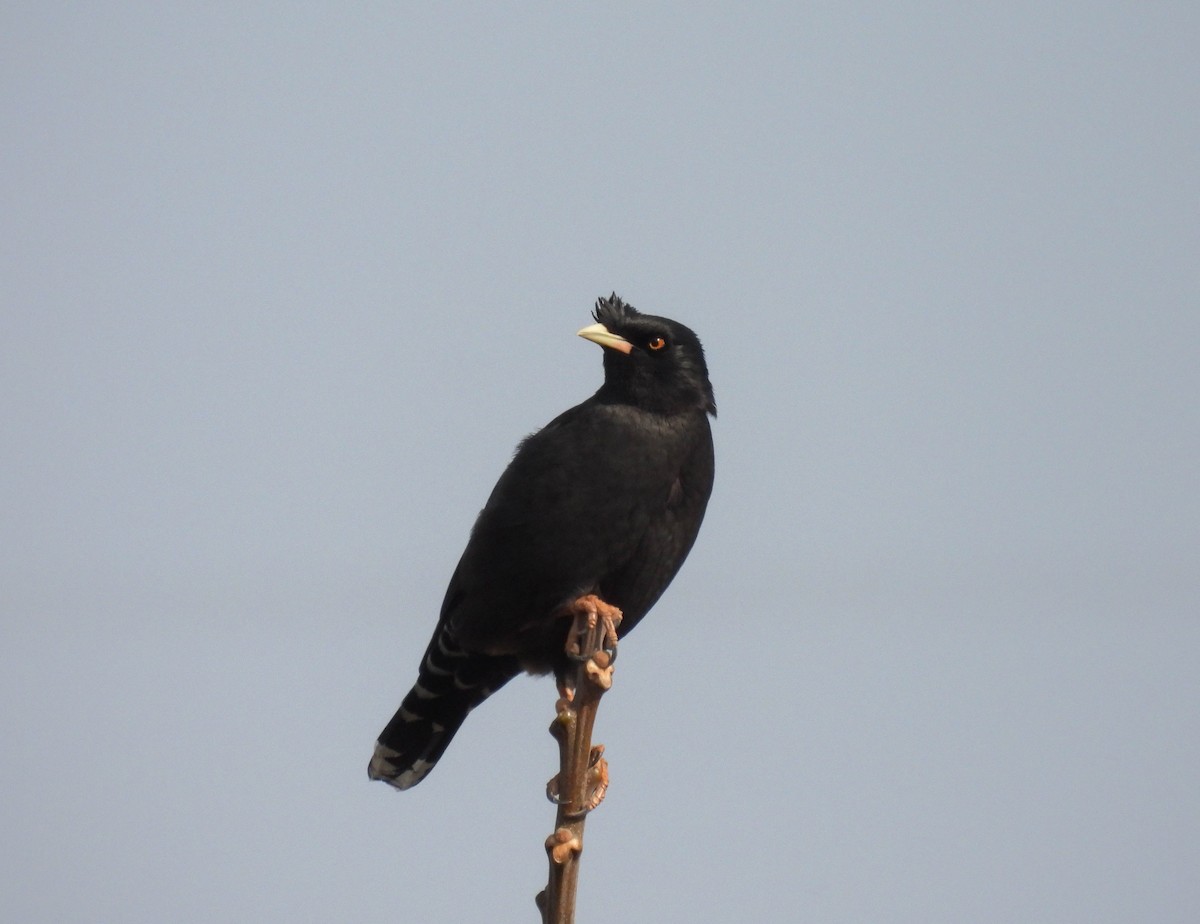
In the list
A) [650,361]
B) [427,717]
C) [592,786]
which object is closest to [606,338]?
[650,361]

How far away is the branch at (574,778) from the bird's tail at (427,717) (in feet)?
6.86

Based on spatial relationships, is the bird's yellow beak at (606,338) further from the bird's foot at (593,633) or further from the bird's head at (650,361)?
the bird's foot at (593,633)

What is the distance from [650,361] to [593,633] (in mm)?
1941

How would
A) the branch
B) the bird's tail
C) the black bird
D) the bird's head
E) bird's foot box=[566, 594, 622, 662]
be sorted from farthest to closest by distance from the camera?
the bird's tail → the bird's head → the black bird → bird's foot box=[566, 594, 622, 662] → the branch

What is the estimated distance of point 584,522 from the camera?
6.08m

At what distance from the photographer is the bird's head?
6.50 meters

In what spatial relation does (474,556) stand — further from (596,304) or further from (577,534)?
(596,304)

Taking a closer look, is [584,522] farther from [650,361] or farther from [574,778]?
[574,778]

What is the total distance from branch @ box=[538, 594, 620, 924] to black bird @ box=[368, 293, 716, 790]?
1.27 metres

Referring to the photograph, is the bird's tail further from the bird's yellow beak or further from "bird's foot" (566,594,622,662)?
the bird's yellow beak

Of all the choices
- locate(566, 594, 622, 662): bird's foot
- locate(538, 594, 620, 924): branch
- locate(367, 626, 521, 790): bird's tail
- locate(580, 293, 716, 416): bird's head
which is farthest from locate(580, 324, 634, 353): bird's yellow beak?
locate(538, 594, 620, 924): branch

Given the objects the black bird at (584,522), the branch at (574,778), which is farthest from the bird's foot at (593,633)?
the black bird at (584,522)

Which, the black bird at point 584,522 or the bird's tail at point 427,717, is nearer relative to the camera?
the black bird at point 584,522

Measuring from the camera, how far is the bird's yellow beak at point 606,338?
21.6 ft
